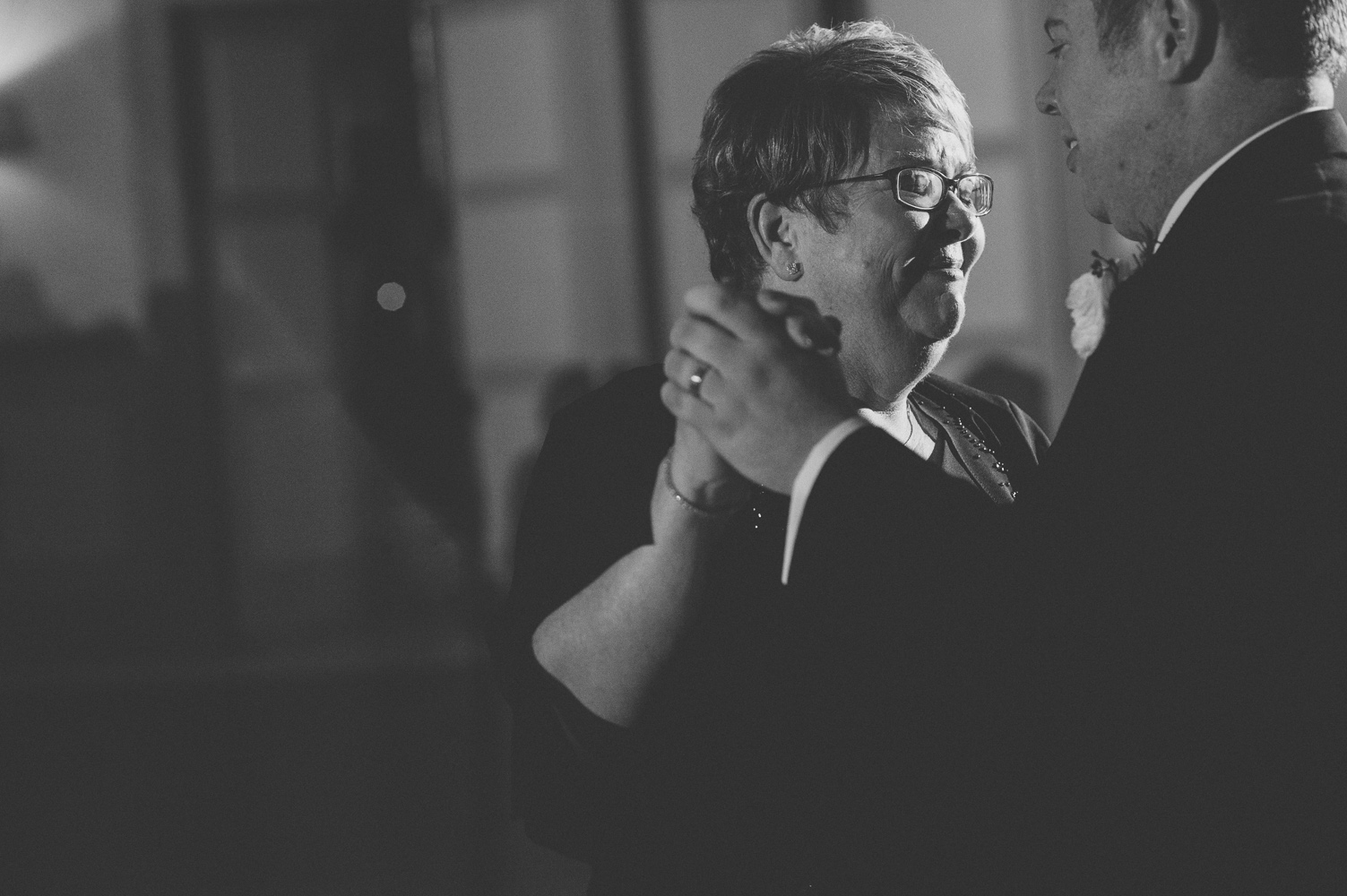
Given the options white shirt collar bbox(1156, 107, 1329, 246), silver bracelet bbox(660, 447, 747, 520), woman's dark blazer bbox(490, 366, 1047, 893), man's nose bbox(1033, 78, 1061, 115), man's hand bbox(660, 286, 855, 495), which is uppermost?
man's nose bbox(1033, 78, 1061, 115)

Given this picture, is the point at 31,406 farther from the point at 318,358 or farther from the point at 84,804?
the point at 84,804

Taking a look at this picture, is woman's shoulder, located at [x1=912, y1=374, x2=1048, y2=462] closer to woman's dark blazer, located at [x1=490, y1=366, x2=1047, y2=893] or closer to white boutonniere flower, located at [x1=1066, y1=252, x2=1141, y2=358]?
white boutonniere flower, located at [x1=1066, y1=252, x2=1141, y2=358]

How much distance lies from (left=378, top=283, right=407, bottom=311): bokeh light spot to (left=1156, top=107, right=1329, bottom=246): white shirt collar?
4289 millimetres

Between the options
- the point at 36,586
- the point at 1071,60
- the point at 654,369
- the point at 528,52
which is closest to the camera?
the point at 1071,60

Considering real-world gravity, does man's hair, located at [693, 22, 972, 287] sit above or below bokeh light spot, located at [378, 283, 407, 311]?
above

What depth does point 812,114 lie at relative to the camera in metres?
1.54

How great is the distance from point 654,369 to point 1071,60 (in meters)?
0.57

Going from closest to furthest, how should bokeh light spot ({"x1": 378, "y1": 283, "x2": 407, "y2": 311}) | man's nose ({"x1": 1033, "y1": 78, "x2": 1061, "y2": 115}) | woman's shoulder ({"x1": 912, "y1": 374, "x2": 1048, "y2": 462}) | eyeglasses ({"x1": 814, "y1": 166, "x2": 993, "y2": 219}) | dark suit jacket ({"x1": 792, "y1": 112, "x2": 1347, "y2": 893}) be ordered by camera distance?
1. dark suit jacket ({"x1": 792, "y1": 112, "x2": 1347, "y2": 893})
2. man's nose ({"x1": 1033, "y1": 78, "x2": 1061, "y2": 115})
3. eyeglasses ({"x1": 814, "y1": 166, "x2": 993, "y2": 219})
4. woman's shoulder ({"x1": 912, "y1": 374, "x2": 1048, "y2": 462})
5. bokeh light spot ({"x1": 378, "y1": 283, "x2": 407, "y2": 311})

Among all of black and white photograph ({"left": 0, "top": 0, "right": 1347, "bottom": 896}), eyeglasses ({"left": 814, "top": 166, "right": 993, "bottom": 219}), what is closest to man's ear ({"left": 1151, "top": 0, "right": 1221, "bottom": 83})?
black and white photograph ({"left": 0, "top": 0, "right": 1347, "bottom": 896})

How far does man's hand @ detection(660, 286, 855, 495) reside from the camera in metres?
0.99

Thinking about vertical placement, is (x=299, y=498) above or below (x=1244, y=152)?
below

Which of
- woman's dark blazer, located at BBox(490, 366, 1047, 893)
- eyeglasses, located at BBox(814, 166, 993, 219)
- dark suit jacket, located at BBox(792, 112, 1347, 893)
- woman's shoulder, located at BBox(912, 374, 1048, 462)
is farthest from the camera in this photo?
woman's shoulder, located at BBox(912, 374, 1048, 462)

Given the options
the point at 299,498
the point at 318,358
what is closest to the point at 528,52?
the point at 318,358

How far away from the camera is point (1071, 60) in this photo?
49.4 inches
